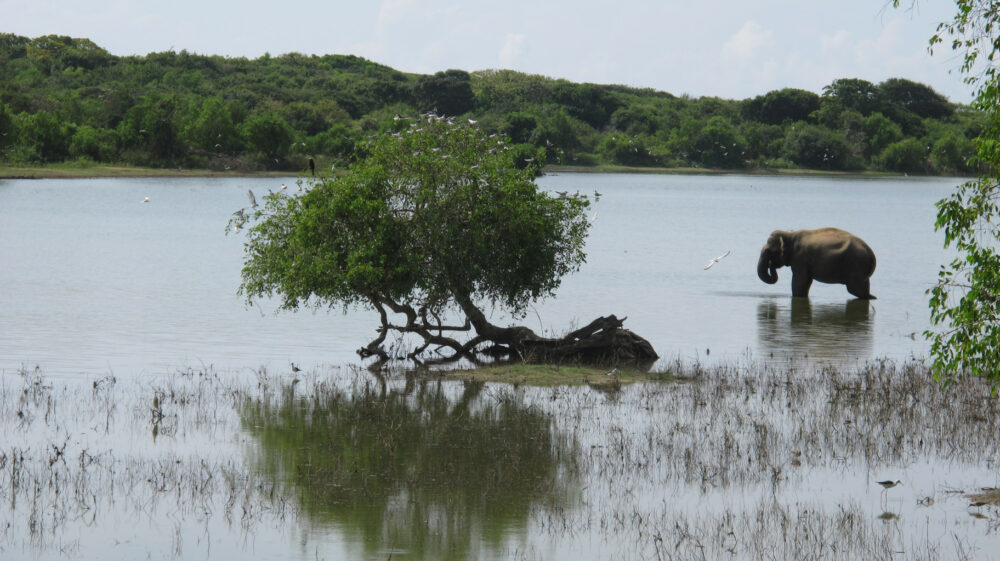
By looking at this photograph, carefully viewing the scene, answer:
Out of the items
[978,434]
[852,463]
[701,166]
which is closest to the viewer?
[852,463]

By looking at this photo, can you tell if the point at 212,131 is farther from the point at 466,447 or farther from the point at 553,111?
the point at 466,447

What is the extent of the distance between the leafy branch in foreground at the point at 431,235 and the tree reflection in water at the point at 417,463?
101 inches

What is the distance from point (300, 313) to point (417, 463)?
16.6 metres

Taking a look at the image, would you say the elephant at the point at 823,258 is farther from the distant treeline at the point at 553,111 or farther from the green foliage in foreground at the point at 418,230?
the distant treeline at the point at 553,111

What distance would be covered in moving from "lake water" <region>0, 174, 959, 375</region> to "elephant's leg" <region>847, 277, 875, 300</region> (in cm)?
40

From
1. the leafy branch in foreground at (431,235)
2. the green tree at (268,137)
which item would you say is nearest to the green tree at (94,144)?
the green tree at (268,137)

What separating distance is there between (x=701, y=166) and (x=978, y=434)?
163390 mm

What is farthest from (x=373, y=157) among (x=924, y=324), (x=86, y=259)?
(x=86, y=259)

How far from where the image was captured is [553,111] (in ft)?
596

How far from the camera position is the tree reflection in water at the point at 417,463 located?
11.4m

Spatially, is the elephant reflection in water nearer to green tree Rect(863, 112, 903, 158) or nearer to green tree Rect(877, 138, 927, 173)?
green tree Rect(877, 138, 927, 173)

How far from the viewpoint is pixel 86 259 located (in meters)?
43.9

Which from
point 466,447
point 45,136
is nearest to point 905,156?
point 45,136

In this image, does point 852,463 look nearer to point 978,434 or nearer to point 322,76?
point 978,434
